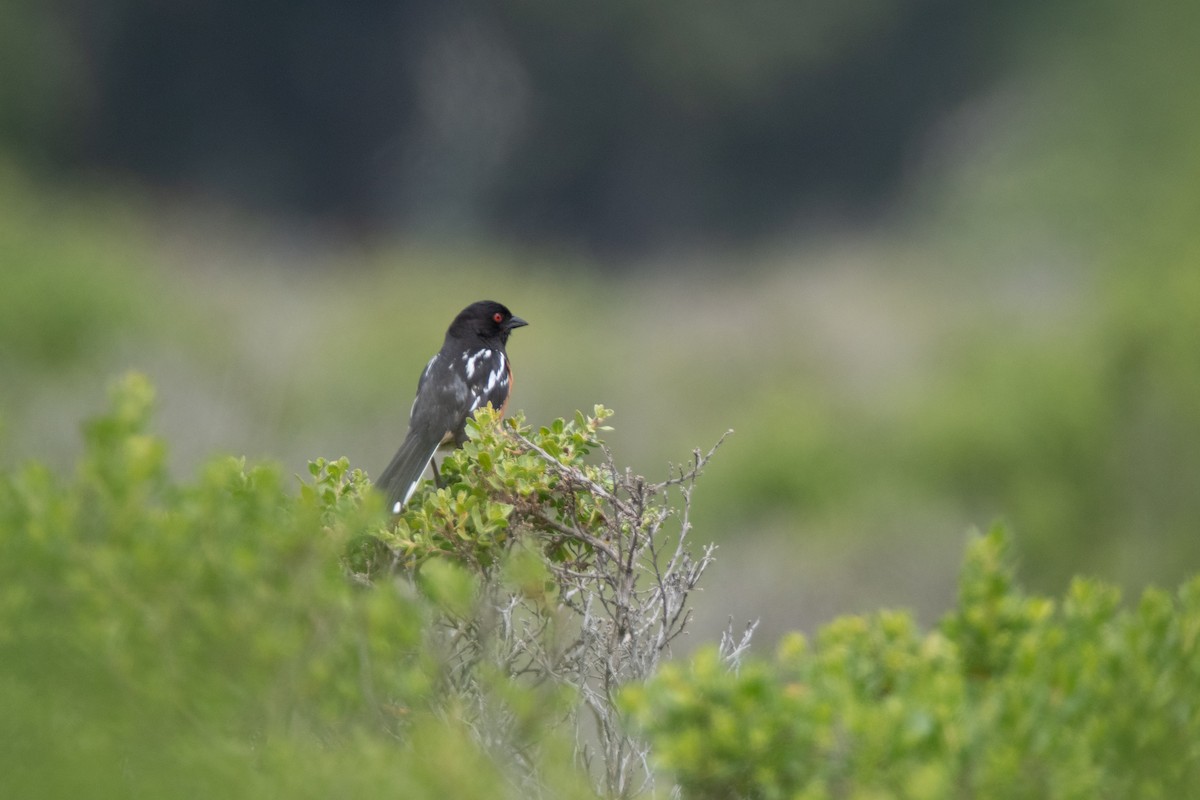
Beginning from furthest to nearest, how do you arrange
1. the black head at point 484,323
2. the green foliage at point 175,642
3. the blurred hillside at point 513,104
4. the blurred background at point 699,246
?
the blurred hillside at point 513,104 → the blurred background at point 699,246 → the black head at point 484,323 → the green foliage at point 175,642

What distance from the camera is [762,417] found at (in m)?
21.9

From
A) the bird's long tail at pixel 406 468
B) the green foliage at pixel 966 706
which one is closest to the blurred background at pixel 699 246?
the bird's long tail at pixel 406 468

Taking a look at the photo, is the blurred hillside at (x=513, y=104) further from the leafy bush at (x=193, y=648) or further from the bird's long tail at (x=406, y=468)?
the leafy bush at (x=193, y=648)

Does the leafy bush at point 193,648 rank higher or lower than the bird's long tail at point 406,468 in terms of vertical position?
lower

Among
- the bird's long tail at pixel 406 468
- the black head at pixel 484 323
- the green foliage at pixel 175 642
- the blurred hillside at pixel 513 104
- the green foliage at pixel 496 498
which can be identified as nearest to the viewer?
the green foliage at pixel 175 642

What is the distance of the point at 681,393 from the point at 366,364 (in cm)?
567

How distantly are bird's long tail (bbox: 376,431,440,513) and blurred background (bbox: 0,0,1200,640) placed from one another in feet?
32.1

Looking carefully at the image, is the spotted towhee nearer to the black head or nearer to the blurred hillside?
the black head

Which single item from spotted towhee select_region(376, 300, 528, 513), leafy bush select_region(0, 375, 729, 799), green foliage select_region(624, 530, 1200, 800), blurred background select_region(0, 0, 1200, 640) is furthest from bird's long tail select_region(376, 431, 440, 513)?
blurred background select_region(0, 0, 1200, 640)

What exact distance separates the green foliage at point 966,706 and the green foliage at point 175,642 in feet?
1.08

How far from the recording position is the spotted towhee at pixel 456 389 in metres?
5.60

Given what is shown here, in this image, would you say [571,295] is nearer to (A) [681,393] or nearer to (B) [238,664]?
(A) [681,393]

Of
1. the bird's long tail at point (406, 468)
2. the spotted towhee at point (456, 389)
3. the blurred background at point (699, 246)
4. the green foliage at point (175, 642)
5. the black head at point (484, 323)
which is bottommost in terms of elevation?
the green foliage at point (175, 642)

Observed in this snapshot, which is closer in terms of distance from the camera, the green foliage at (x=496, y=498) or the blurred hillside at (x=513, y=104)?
the green foliage at (x=496, y=498)
